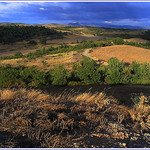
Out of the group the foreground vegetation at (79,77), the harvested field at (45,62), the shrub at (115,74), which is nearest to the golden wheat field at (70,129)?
the foreground vegetation at (79,77)

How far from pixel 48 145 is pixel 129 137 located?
135 cm

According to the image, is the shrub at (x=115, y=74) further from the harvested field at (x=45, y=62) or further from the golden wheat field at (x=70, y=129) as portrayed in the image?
the golden wheat field at (x=70, y=129)

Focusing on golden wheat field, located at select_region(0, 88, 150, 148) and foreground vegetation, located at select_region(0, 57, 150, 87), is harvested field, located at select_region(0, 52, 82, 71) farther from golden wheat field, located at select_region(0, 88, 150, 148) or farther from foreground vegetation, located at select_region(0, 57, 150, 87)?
golden wheat field, located at select_region(0, 88, 150, 148)

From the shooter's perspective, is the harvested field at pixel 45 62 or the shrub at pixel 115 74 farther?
the harvested field at pixel 45 62

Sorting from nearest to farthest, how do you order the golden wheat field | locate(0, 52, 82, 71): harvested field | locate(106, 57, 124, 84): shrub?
the golden wheat field
locate(106, 57, 124, 84): shrub
locate(0, 52, 82, 71): harvested field

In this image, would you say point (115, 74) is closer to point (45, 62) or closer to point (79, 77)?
point (79, 77)

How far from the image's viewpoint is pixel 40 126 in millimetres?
2436

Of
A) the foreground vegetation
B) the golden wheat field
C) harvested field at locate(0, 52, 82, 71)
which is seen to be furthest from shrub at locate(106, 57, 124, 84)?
the golden wheat field

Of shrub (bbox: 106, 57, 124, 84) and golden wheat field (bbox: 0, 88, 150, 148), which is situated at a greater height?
golden wheat field (bbox: 0, 88, 150, 148)

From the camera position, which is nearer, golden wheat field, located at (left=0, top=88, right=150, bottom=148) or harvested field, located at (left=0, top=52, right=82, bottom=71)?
golden wheat field, located at (left=0, top=88, right=150, bottom=148)

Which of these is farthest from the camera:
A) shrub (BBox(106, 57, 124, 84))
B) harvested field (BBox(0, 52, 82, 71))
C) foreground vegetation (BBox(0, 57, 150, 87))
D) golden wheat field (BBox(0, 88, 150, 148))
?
harvested field (BBox(0, 52, 82, 71))

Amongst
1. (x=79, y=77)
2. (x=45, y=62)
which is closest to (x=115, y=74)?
(x=79, y=77)

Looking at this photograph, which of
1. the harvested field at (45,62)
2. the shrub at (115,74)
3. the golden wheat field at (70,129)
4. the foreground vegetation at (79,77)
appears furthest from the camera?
the harvested field at (45,62)

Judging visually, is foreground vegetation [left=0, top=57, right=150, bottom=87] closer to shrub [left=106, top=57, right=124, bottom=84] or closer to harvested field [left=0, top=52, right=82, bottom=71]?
shrub [left=106, top=57, right=124, bottom=84]
